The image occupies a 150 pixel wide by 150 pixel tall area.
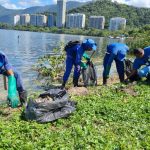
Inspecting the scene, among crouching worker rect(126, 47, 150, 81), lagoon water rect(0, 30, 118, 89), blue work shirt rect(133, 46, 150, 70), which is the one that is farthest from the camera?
lagoon water rect(0, 30, 118, 89)

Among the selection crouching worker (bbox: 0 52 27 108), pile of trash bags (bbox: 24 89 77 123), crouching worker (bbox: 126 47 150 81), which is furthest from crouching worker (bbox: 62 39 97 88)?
pile of trash bags (bbox: 24 89 77 123)

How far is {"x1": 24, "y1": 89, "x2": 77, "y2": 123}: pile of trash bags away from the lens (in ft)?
23.4

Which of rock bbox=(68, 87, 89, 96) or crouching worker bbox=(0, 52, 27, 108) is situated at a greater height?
crouching worker bbox=(0, 52, 27, 108)

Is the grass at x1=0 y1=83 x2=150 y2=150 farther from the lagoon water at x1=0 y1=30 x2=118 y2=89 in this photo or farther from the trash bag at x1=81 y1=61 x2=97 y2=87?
the lagoon water at x1=0 y1=30 x2=118 y2=89

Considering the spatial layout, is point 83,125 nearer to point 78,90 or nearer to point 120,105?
point 120,105

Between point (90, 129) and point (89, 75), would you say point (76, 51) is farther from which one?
point (90, 129)

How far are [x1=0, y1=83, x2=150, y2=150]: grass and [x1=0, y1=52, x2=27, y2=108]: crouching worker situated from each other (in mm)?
364

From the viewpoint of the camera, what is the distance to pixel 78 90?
9984 millimetres

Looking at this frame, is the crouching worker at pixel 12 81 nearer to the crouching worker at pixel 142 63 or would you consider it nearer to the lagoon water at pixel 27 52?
the crouching worker at pixel 142 63

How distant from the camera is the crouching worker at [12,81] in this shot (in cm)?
Answer: 758

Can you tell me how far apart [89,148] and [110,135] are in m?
0.82

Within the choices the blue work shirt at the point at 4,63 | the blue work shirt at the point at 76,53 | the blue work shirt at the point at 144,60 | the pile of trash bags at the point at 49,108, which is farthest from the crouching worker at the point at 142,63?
the blue work shirt at the point at 4,63

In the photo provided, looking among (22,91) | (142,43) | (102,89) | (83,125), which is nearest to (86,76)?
(102,89)

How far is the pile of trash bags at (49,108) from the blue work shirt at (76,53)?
2.96 m
